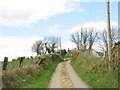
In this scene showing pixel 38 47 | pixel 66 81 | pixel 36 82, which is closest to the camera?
pixel 36 82

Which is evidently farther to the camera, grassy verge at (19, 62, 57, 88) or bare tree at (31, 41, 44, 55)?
bare tree at (31, 41, 44, 55)

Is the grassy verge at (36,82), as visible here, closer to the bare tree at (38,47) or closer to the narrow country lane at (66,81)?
the narrow country lane at (66,81)

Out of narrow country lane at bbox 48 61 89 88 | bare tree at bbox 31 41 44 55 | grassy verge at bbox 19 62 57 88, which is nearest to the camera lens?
grassy verge at bbox 19 62 57 88

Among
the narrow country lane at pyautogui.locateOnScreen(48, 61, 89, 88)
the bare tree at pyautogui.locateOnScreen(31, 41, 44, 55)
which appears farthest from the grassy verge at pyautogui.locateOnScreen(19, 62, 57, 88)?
the bare tree at pyautogui.locateOnScreen(31, 41, 44, 55)

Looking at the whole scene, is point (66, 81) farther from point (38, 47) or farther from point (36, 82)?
point (38, 47)

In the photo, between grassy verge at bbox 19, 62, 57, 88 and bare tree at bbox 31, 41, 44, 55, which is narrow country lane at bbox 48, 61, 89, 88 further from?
bare tree at bbox 31, 41, 44, 55

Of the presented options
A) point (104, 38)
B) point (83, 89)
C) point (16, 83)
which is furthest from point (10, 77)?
point (104, 38)

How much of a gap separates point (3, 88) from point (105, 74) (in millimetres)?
8073

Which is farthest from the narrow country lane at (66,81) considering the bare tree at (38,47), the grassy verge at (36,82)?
the bare tree at (38,47)

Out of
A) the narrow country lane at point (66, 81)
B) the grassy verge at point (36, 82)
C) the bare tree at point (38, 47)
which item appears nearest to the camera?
the grassy verge at point (36, 82)

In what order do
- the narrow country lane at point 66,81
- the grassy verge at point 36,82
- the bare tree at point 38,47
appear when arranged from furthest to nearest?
the bare tree at point 38,47 → the narrow country lane at point 66,81 → the grassy verge at point 36,82

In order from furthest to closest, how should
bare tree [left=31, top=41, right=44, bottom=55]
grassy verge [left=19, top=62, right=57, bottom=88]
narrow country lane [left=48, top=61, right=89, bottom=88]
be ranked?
bare tree [left=31, top=41, right=44, bottom=55] → narrow country lane [left=48, top=61, right=89, bottom=88] → grassy verge [left=19, top=62, right=57, bottom=88]

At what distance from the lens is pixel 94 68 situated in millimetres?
21375

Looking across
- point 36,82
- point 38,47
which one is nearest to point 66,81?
point 36,82
